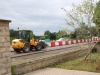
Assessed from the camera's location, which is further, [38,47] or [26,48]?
[38,47]

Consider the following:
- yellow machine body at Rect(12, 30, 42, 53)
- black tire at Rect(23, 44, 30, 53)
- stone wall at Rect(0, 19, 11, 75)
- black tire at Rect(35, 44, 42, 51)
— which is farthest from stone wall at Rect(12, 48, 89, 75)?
black tire at Rect(35, 44, 42, 51)

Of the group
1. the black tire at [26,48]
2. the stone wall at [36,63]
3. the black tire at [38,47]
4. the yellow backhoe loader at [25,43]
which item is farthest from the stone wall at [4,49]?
the black tire at [38,47]

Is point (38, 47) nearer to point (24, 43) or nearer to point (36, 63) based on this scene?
point (24, 43)

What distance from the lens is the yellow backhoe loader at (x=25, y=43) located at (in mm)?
19141

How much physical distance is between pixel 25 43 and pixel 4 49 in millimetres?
12105

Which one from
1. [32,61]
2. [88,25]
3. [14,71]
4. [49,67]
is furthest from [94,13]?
[14,71]

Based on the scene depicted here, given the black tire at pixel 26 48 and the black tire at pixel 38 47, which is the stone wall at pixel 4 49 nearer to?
the black tire at pixel 26 48

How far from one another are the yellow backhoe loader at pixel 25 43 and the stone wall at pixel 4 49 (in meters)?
11.4

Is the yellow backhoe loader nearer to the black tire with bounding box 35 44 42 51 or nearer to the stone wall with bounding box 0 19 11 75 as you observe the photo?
the black tire with bounding box 35 44 42 51

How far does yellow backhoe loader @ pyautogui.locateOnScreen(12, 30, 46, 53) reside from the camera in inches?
754

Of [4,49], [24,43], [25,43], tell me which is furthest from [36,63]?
[25,43]

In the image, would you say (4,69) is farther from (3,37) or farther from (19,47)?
(19,47)

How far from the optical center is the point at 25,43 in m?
19.6

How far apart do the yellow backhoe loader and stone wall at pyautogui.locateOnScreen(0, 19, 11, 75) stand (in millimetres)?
11408
